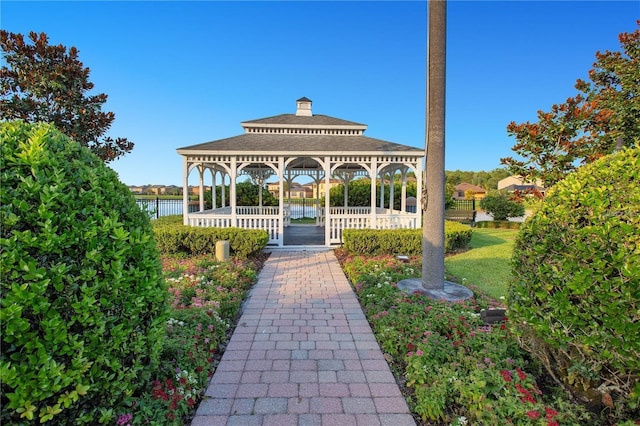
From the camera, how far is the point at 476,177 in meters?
75.4

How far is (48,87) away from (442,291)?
7.38 metres

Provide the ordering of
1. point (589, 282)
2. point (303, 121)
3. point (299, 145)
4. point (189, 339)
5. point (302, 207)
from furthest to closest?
point (302, 207), point (303, 121), point (299, 145), point (189, 339), point (589, 282)

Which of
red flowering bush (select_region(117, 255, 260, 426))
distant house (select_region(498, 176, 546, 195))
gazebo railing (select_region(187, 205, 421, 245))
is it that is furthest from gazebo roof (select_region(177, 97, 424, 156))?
red flowering bush (select_region(117, 255, 260, 426))

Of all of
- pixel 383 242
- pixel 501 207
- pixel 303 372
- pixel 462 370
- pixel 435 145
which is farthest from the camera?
pixel 501 207

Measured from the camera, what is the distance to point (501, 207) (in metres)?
17.1

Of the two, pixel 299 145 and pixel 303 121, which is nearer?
pixel 299 145

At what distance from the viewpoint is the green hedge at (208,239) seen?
773 centimetres

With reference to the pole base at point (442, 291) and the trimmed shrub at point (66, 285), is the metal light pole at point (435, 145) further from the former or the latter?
the trimmed shrub at point (66, 285)

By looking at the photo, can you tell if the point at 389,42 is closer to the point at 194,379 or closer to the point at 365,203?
the point at 194,379

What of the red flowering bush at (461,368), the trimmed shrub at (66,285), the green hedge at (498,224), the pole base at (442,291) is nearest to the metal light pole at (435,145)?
the pole base at (442,291)

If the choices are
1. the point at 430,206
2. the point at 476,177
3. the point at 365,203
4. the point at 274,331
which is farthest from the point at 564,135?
the point at 476,177

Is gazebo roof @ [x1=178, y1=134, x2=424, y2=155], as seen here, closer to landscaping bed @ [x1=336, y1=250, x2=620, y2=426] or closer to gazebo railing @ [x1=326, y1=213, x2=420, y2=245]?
gazebo railing @ [x1=326, y1=213, x2=420, y2=245]

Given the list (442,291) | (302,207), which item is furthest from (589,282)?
(302,207)

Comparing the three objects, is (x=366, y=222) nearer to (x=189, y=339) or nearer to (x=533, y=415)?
(x=189, y=339)
